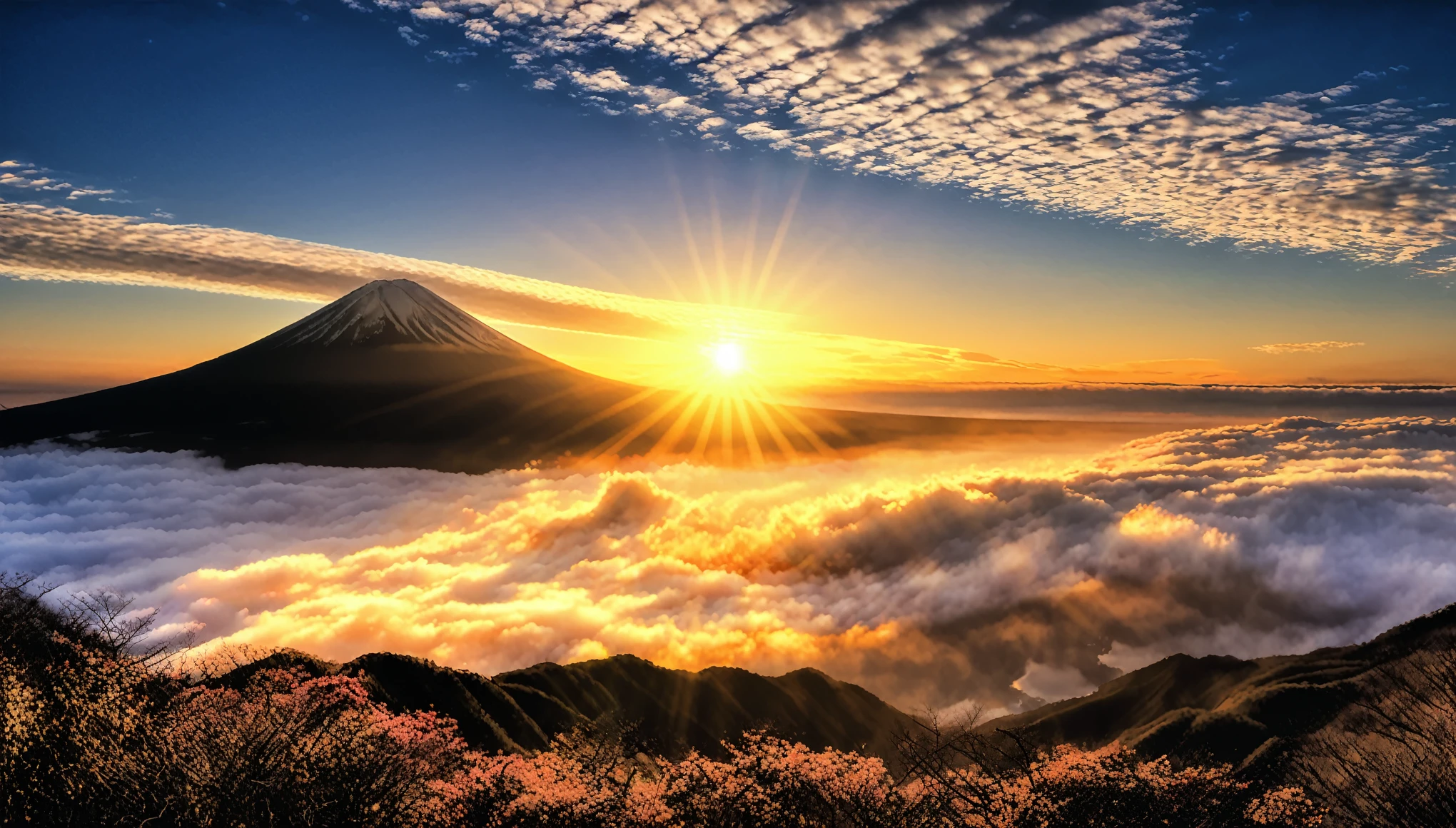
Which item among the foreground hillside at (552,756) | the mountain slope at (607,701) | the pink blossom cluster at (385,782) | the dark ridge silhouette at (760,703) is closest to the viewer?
the pink blossom cluster at (385,782)

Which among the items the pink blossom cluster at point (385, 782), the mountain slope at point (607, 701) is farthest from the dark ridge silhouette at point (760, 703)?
the pink blossom cluster at point (385, 782)

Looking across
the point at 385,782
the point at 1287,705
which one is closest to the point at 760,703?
the point at 1287,705

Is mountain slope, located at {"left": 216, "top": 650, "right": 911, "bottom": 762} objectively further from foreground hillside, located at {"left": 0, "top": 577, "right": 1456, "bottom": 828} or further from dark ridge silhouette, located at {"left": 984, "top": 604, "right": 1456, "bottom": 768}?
dark ridge silhouette, located at {"left": 984, "top": 604, "right": 1456, "bottom": 768}

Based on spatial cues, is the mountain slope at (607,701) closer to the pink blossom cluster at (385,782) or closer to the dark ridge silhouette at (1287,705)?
the pink blossom cluster at (385,782)

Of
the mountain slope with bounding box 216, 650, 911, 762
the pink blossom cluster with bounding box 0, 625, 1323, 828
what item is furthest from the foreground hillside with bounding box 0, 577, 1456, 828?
the mountain slope with bounding box 216, 650, 911, 762

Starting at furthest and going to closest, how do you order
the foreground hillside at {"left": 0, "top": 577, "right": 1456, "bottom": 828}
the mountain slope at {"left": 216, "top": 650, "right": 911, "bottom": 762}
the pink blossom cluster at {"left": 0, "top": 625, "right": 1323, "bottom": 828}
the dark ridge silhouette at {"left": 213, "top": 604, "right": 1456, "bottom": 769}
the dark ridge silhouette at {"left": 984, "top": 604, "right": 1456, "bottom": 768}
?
1. the dark ridge silhouette at {"left": 984, "top": 604, "right": 1456, "bottom": 768}
2. the dark ridge silhouette at {"left": 213, "top": 604, "right": 1456, "bottom": 769}
3. the mountain slope at {"left": 216, "top": 650, "right": 911, "bottom": 762}
4. the foreground hillside at {"left": 0, "top": 577, "right": 1456, "bottom": 828}
5. the pink blossom cluster at {"left": 0, "top": 625, "right": 1323, "bottom": 828}

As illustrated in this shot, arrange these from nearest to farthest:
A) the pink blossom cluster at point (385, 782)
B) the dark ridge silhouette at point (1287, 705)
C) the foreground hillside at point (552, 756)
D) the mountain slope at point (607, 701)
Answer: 1. the pink blossom cluster at point (385, 782)
2. the foreground hillside at point (552, 756)
3. the mountain slope at point (607, 701)
4. the dark ridge silhouette at point (1287, 705)

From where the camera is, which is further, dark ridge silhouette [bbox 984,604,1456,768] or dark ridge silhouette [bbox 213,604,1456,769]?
dark ridge silhouette [bbox 984,604,1456,768]

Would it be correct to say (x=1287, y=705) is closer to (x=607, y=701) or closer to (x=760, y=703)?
(x=760, y=703)

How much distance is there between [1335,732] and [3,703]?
565 feet

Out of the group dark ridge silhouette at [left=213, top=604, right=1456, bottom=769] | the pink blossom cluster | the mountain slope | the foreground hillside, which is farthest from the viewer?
dark ridge silhouette at [left=213, top=604, right=1456, bottom=769]

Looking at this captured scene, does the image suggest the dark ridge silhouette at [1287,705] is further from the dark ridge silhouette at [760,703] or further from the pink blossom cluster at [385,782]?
the pink blossom cluster at [385,782]

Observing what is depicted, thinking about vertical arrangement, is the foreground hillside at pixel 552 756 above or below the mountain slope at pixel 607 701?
above

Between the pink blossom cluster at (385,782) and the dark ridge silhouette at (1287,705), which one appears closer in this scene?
the pink blossom cluster at (385,782)
